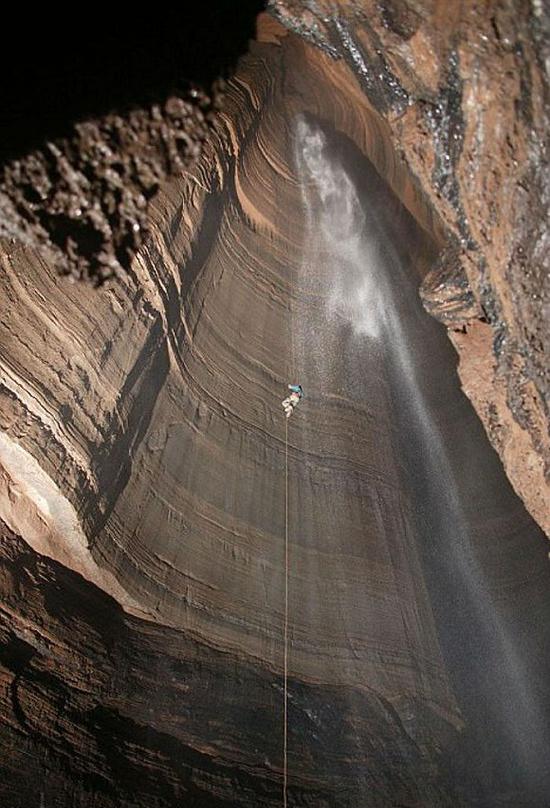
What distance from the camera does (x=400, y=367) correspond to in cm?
665

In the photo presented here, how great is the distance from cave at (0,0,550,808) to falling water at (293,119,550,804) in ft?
0.09

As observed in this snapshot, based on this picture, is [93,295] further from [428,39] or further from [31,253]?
[428,39]

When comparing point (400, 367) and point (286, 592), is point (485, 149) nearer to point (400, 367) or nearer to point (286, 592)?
point (400, 367)

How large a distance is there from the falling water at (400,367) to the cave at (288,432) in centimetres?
3

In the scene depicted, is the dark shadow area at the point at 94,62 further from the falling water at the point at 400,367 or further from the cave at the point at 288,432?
the falling water at the point at 400,367

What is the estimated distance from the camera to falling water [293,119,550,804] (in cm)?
605

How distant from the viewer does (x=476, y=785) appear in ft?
17.1

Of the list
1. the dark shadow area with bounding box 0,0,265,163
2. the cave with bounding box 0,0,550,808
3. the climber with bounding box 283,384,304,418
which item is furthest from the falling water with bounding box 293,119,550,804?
the dark shadow area with bounding box 0,0,265,163

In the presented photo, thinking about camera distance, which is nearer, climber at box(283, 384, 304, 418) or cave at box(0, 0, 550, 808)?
cave at box(0, 0, 550, 808)

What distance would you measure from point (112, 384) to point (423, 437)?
10.5 ft

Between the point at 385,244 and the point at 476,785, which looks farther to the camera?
the point at 385,244

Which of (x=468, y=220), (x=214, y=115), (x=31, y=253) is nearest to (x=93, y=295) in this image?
(x=31, y=253)

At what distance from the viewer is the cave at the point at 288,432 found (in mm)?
3854

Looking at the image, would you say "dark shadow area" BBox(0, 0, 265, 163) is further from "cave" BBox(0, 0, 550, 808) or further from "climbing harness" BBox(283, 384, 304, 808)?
"climbing harness" BBox(283, 384, 304, 808)
